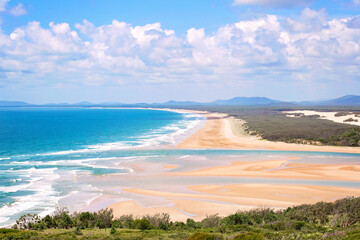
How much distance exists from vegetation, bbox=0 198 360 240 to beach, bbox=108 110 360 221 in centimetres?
345

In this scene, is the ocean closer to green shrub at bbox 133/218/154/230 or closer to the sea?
the sea

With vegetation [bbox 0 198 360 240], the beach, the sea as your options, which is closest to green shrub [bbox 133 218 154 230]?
vegetation [bbox 0 198 360 240]

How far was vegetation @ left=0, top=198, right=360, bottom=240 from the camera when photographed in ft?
49.7

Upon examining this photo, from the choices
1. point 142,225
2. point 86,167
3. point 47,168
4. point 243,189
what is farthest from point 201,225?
point 47,168

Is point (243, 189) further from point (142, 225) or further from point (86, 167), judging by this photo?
point (86, 167)

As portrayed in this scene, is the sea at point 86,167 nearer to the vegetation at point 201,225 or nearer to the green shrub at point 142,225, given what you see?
the vegetation at point 201,225

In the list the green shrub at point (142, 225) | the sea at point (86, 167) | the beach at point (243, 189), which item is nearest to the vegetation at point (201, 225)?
the green shrub at point (142, 225)

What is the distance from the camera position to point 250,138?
65.2m

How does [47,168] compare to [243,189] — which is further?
[47,168]

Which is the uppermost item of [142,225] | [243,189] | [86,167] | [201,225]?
[142,225]

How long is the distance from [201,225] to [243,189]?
10802 mm

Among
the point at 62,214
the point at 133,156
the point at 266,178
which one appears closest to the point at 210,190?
the point at 266,178

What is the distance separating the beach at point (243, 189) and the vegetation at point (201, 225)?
3.45 m

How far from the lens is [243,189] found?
28.1m
